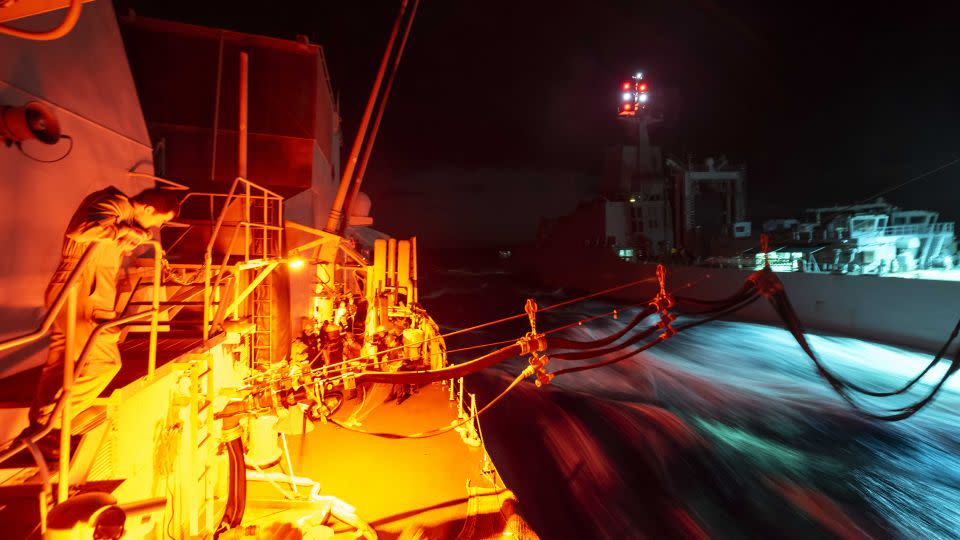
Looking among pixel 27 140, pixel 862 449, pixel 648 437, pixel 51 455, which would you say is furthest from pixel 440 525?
pixel 862 449

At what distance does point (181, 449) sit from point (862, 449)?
58.2ft

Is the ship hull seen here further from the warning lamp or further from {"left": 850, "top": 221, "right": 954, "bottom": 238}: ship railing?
the warning lamp

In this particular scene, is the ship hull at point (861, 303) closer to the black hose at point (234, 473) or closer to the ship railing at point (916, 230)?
the ship railing at point (916, 230)

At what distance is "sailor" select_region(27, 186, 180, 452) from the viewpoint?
96.5 inches

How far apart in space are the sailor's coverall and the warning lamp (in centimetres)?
184

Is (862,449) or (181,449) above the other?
(181,449)

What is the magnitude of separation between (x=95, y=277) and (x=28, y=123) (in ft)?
6.81

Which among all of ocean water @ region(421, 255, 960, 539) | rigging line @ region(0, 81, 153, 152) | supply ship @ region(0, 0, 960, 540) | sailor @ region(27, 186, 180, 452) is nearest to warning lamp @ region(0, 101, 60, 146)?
supply ship @ region(0, 0, 960, 540)

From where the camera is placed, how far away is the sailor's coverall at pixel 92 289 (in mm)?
2447

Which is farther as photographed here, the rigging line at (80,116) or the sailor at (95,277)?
the rigging line at (80,116)

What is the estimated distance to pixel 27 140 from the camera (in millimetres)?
3803

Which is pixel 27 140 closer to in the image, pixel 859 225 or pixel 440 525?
pixel 440 525

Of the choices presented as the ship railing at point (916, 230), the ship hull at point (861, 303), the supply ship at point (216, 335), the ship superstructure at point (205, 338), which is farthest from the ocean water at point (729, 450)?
the ship railing at point (916, 230)

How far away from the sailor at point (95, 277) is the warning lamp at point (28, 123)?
181 cm
